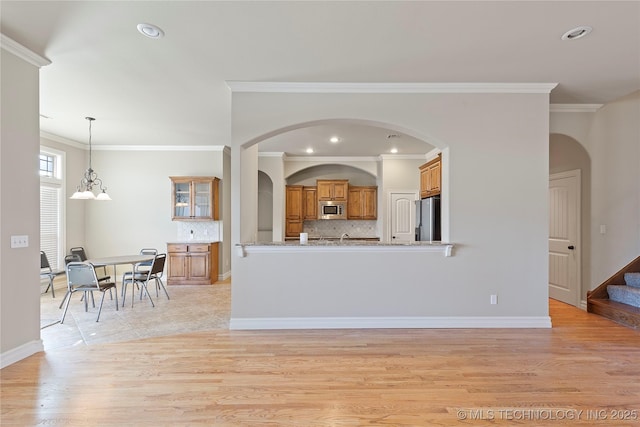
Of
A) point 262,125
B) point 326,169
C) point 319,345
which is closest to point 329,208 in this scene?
point 326,169

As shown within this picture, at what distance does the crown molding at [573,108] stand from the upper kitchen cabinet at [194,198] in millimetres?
5859

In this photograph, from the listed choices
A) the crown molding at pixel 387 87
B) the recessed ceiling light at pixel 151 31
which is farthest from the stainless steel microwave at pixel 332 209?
the recessed ceiling light at pixel 151 31

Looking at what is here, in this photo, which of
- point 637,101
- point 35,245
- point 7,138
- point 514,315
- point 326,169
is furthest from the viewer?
point 326,169

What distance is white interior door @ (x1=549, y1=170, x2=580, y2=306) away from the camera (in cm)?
477

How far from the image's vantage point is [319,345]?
10.6ft

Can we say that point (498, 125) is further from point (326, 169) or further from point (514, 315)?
point (326, 169)

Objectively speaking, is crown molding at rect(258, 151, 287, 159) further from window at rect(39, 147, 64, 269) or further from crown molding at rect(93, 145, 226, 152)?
window at rect(39, 147, 64, 269)

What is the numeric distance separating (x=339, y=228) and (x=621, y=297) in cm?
564

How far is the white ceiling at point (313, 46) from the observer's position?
2.46 meters

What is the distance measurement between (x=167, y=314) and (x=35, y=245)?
181 cm

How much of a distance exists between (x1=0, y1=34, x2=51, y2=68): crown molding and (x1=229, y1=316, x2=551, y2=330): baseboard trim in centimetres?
323

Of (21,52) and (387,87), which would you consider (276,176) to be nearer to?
(387,87)

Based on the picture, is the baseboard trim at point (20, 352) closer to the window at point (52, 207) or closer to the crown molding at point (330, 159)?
the window at point (52, 207)

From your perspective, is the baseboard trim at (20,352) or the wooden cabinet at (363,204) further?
the wooden cabinet at (363,204)
